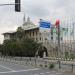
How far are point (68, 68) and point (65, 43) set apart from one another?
49.8 meters

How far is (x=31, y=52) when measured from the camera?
87.6m

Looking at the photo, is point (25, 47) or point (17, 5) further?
point (25, 47)

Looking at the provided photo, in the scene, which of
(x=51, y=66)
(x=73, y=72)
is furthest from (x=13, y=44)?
(x=73, y=72)

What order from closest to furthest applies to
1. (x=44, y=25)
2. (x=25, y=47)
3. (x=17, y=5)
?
(x=17, y=5) → (x=44, y=25) → (x=25, y=47)

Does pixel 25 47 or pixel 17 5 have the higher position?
pixel 17 5

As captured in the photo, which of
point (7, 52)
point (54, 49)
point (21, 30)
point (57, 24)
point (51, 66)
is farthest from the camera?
point (21, 30)

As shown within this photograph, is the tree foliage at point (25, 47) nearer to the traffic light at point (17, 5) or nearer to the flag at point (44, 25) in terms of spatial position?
the flag at point (44, 25)

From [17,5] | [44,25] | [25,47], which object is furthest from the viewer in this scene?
[25,47]

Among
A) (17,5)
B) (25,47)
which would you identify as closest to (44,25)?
(17,5)

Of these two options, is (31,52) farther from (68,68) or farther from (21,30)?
(68,68)

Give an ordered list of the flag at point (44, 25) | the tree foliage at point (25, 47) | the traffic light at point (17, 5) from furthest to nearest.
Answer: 1. the tree foliage at point (25, 47)
2. the flag at point (44, 25)
3. the traffic light at point (17, 5)

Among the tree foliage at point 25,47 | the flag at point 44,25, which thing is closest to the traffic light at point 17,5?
the flag at point 44,25

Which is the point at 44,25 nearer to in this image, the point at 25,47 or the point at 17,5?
the point at 17,5

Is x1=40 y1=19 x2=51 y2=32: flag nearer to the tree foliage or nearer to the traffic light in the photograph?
the traffic light
